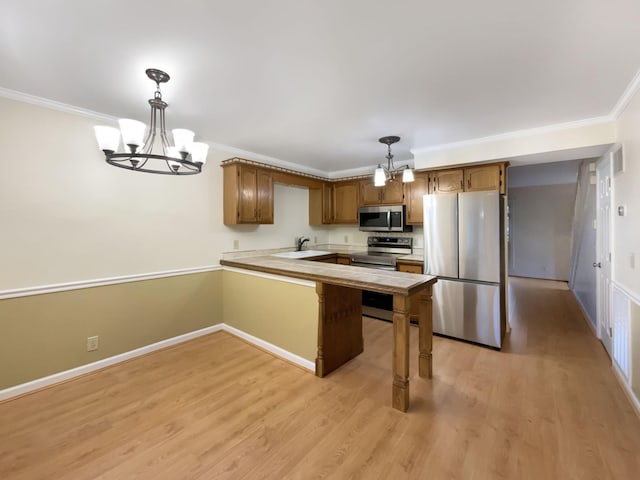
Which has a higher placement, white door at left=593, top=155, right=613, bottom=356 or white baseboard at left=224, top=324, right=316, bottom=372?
white door at left=593, top=155, right=613, bottom=356

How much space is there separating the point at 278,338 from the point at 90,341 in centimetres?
174

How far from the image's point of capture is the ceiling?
1.37 meters

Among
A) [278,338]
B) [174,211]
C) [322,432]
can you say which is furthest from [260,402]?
[174,211]

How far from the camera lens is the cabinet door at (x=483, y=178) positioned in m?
3.24

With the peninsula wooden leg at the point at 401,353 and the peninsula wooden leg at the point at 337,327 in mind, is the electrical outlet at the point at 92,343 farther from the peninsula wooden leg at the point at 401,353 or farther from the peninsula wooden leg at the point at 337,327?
the peninsula wooden leg at the point at 401,353

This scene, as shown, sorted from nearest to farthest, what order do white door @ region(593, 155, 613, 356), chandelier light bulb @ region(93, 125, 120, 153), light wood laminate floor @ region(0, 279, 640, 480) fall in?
light wood laminate floor @ region(0, 279, 640, 480)
chandelier light bulb @ region(93, 125, 120, 153)
white door @ region(593, 155, 613, 356)

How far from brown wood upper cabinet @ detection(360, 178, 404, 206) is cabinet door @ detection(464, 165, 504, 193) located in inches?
36.3

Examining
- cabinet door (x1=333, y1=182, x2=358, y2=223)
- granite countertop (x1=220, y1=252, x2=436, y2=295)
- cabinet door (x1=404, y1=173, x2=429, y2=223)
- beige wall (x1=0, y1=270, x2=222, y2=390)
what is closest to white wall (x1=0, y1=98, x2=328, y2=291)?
beige wall (x1=0, y1=270, x2=222, y2=390)

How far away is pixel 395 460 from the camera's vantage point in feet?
5.30

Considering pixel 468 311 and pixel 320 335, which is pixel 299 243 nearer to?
pixel 320 335

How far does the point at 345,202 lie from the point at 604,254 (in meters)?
3.30

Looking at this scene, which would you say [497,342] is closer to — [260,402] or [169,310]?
[260,402]

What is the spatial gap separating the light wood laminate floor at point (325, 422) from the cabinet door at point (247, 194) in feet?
5.49

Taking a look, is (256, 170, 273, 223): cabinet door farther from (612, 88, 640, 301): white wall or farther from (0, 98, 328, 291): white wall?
(612, 88, 640, 301): white wall
